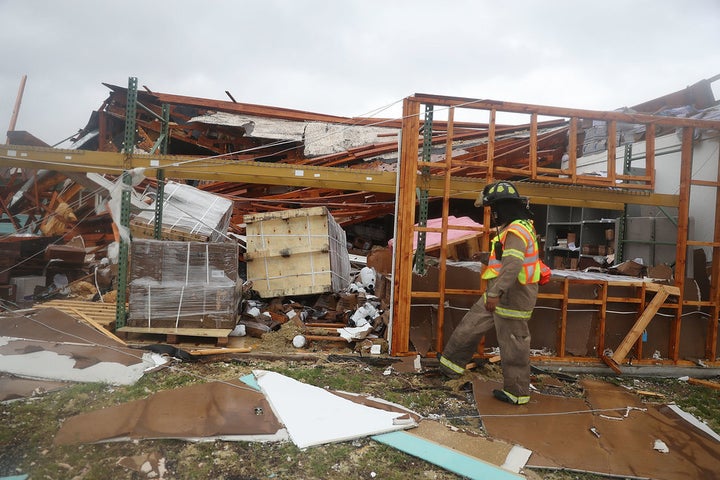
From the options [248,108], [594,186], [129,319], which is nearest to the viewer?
[129,319]

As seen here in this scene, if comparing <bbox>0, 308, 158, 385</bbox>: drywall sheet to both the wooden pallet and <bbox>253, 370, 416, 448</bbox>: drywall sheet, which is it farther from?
<bbox>253, 370, 416, 448</bbox>: drywall sheet

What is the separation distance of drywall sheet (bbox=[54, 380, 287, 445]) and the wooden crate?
3065mm

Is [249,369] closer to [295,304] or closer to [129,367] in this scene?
[129,367]

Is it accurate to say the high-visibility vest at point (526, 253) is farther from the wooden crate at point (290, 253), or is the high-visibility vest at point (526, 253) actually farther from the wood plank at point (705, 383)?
the wooden crate at point (290, 253)

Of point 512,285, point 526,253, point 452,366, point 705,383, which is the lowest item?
point 705,383

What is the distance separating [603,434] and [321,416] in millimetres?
2448

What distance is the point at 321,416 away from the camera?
3.58 meters

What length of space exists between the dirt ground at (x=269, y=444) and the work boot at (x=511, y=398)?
0.29 metres

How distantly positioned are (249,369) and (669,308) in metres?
5.46

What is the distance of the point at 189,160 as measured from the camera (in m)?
5.36

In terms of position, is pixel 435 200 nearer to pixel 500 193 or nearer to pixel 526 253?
pixel 500 193

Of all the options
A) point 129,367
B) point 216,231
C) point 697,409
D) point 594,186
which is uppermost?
point 594,186

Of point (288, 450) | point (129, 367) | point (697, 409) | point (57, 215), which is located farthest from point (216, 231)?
point (697, 409)

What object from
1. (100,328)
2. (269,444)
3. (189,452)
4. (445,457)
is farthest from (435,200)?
(189,452)
